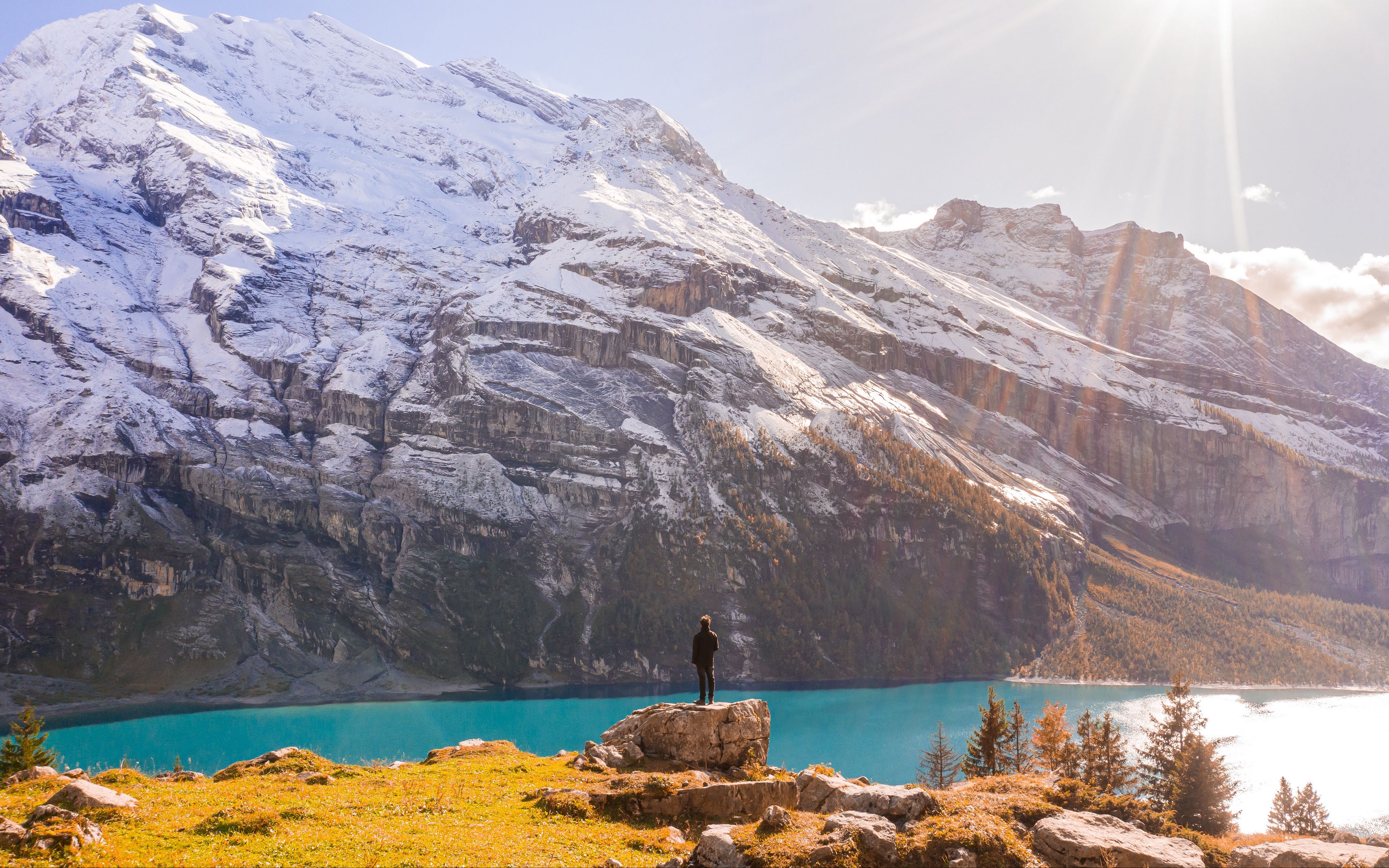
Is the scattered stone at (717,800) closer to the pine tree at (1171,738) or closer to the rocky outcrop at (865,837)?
the rocky outcrop at (865,837)

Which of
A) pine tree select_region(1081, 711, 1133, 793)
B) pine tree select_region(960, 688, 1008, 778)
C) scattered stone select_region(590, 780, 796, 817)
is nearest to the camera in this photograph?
scattered stone select_region(590, 780, 796, 817)

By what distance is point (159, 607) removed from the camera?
172m

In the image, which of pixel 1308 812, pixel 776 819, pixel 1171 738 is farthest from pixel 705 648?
pixel 1308 812

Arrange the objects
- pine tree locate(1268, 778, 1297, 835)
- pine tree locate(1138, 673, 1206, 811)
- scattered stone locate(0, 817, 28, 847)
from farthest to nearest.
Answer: pine tree locate(1268, 778, 1297, 835), pine tree locate(1138, 673, 1206, 811), scattered stone locate(0, 817, 28, 847)

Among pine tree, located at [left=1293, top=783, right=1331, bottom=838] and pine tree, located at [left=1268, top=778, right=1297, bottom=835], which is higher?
pine tree, located at [left=1293, top=783, right=1331, bottom=838]

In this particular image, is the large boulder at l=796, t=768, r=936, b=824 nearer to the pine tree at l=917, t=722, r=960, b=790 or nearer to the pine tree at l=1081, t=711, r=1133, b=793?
the pine tree at l=917, t=722, r=960, b=790

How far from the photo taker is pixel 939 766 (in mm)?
64938

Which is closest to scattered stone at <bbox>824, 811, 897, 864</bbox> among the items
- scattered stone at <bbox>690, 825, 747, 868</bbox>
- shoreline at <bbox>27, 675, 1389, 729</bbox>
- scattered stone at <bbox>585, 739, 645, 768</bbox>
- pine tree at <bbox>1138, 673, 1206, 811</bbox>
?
scattered stone at <bbox>690, 825, 747, 868</bbox>

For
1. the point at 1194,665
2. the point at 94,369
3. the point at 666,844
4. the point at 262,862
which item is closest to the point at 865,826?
the point at 666,844

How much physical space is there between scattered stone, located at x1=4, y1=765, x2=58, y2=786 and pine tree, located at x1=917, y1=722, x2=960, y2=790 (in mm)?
40930

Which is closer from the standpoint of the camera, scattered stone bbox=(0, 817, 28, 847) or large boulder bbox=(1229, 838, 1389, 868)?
large boulder bbox=(1229, 838, 1389, 868)

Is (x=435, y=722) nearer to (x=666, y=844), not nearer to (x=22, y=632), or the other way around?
(x=22, y=632)

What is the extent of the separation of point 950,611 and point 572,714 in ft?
321

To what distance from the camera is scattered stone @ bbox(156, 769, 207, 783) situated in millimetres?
24895
